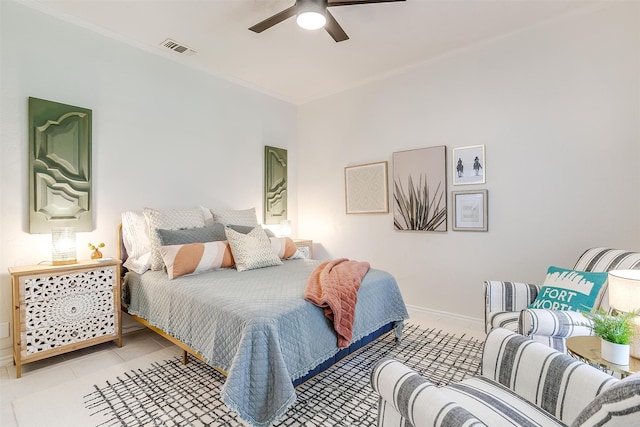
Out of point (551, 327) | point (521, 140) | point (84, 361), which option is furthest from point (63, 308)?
point (521, 140)

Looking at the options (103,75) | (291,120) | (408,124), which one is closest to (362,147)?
(408,124)

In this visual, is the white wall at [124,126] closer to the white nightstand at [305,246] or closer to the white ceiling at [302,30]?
the white ceiling at [302,30]

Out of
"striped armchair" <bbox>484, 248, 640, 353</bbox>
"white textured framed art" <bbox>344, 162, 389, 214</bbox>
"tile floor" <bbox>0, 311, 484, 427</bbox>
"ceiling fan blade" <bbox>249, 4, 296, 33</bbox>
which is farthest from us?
"white textured framed art" <bbox>344, 162, 389, 214</bbox>

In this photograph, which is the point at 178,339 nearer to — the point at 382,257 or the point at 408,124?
the point at 382,257

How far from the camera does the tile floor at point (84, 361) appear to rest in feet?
6.86

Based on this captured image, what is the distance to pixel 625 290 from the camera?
1.47 m

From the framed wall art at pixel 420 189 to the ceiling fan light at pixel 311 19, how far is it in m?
1.89

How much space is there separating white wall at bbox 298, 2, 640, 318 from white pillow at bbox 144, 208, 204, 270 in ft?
6.64


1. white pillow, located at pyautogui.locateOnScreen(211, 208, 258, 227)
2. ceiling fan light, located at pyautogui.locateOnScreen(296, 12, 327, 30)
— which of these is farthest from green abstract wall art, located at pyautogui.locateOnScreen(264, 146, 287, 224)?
ceiling fan light, located at pyautogui.locateOnScreen(296, 12, 327, 30)

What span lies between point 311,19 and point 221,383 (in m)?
2.58

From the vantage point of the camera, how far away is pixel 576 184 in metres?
2.71

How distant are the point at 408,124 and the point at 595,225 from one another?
A: 2.01 m

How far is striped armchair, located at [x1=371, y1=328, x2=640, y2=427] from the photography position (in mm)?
930

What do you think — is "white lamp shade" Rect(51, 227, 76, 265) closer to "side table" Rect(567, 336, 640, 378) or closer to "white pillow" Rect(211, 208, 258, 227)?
"white pillow" Rect(211, 208, 258, 227)
